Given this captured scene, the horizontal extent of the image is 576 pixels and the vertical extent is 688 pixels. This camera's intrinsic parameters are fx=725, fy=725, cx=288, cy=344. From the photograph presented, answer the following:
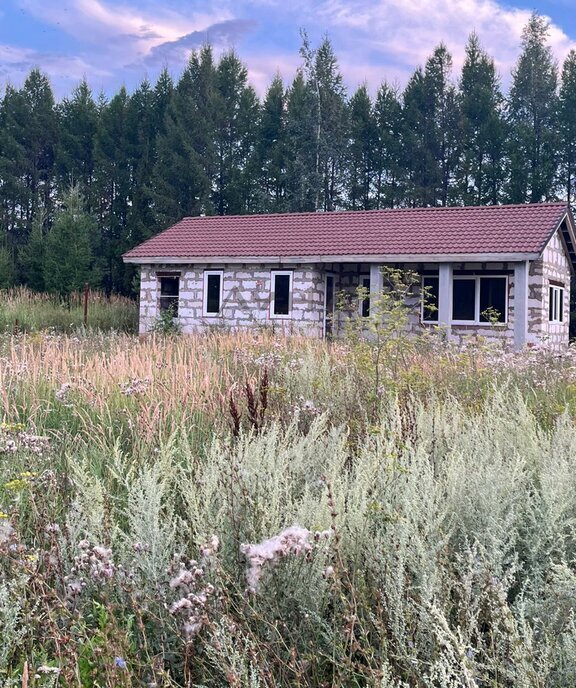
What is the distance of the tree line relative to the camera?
3203cm

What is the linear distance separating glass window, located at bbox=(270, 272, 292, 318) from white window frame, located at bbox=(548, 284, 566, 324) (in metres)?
7.42

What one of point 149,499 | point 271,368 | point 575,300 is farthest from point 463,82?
point 149,499

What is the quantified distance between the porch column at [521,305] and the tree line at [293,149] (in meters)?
14.0

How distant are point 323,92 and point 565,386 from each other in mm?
28943

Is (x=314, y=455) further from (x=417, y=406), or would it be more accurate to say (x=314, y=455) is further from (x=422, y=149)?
(x=422, y=149)

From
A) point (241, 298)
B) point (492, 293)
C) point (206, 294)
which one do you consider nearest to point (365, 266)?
point (241, 298)

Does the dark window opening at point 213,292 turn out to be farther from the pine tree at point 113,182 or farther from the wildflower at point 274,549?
the wildflower at point 274,549

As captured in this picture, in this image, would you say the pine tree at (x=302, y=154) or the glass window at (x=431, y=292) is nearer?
the glass window at (x=431, y=292)

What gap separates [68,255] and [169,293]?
795 cm

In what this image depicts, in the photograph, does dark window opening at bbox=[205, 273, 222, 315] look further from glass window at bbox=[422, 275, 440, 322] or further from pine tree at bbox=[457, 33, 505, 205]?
pine tree at bbox=[457, 33, 505, 205]

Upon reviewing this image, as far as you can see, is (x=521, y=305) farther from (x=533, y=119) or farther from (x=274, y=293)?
(x=533, y=119)

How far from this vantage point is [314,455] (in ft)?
14.4

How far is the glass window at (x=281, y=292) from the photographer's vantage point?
21250 millimetres

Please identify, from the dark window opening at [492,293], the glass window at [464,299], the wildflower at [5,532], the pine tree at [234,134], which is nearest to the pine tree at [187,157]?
the pine tree at [234,134]
